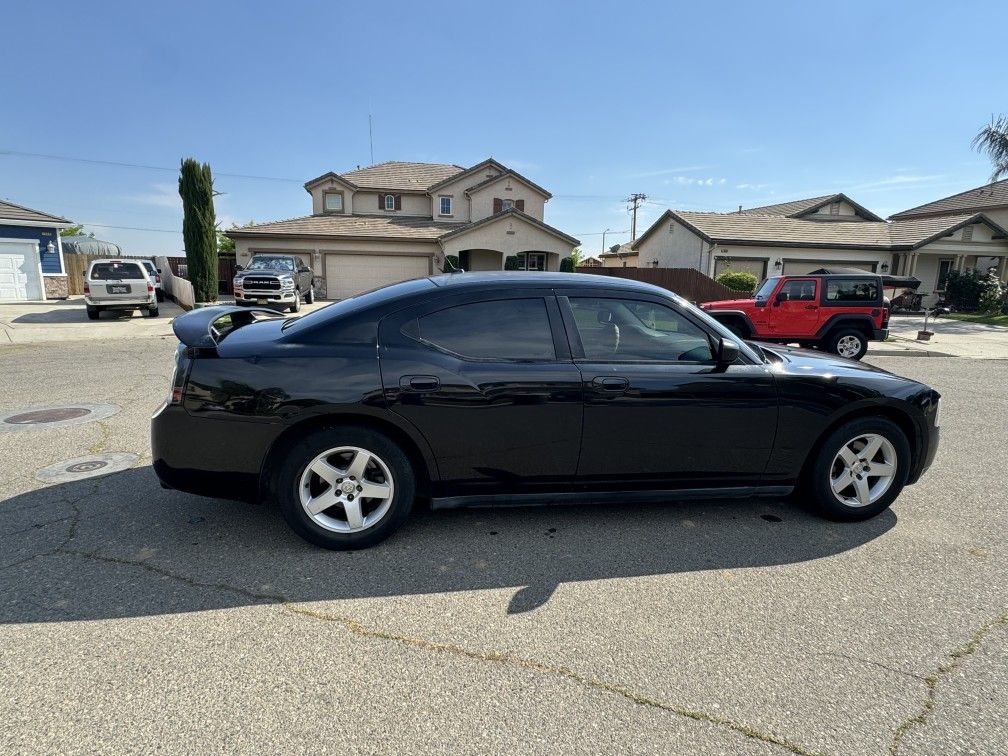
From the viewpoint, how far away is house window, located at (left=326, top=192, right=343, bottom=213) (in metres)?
29.7

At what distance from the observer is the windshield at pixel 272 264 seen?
61.4ft

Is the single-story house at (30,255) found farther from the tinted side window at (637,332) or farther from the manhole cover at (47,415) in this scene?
the tinted side window at (637,332)

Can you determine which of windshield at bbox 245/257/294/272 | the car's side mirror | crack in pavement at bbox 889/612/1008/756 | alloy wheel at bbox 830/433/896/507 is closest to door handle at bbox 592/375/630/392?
the car's side mirror

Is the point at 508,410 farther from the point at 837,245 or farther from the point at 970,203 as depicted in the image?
the point at 970,203

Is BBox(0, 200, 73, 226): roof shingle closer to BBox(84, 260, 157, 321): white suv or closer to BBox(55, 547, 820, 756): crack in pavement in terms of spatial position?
BBox(84, 260, 157, 321): white suv

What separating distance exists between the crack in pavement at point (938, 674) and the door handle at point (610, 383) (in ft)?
6.02

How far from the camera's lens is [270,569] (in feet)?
9.86

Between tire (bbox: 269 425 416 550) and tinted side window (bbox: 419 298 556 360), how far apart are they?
0.67m

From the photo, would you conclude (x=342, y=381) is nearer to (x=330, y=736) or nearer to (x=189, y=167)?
(x=330, y=736)

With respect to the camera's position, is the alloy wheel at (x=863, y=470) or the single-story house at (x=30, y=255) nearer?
the alloy wheel at (x=863, y=470)

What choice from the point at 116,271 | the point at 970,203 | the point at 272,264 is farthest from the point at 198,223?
the point at 970,203

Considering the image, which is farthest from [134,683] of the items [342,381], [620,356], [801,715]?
[620,356]

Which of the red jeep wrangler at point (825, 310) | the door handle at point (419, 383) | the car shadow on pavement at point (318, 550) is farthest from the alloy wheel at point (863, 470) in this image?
the red jeep wrangler at point (825, 310)

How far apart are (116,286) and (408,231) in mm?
13136
